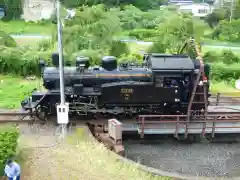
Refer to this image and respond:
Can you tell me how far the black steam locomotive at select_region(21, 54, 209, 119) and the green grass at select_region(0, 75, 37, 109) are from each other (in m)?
3.62

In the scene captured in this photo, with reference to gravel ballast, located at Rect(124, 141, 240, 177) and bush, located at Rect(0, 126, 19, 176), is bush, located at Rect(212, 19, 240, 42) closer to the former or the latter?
gravel ballast, located at Rect(124, 141, 240, 177)

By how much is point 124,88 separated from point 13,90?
8.81 m

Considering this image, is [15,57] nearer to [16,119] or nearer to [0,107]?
[0,107]

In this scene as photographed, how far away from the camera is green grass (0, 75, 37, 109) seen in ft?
58.3

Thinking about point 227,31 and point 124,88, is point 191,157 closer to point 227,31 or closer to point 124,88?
point 124,88

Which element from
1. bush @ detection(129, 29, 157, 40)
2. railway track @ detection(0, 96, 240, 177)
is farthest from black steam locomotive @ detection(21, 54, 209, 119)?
bush @ detection(129, 29, 157, 40)

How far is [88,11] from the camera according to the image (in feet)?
88.8

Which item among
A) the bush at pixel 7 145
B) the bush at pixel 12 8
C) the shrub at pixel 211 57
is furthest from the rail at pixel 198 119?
the bush at pixel 12 8

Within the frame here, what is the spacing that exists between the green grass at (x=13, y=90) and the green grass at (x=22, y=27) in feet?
78.1

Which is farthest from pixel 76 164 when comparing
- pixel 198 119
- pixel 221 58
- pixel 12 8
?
pixel 12 8

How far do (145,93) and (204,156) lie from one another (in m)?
3.26

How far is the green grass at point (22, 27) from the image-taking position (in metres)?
46.8

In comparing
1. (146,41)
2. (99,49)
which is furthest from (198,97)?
(146,41)

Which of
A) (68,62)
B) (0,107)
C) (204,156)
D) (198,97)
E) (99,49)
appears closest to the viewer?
(204,156)
